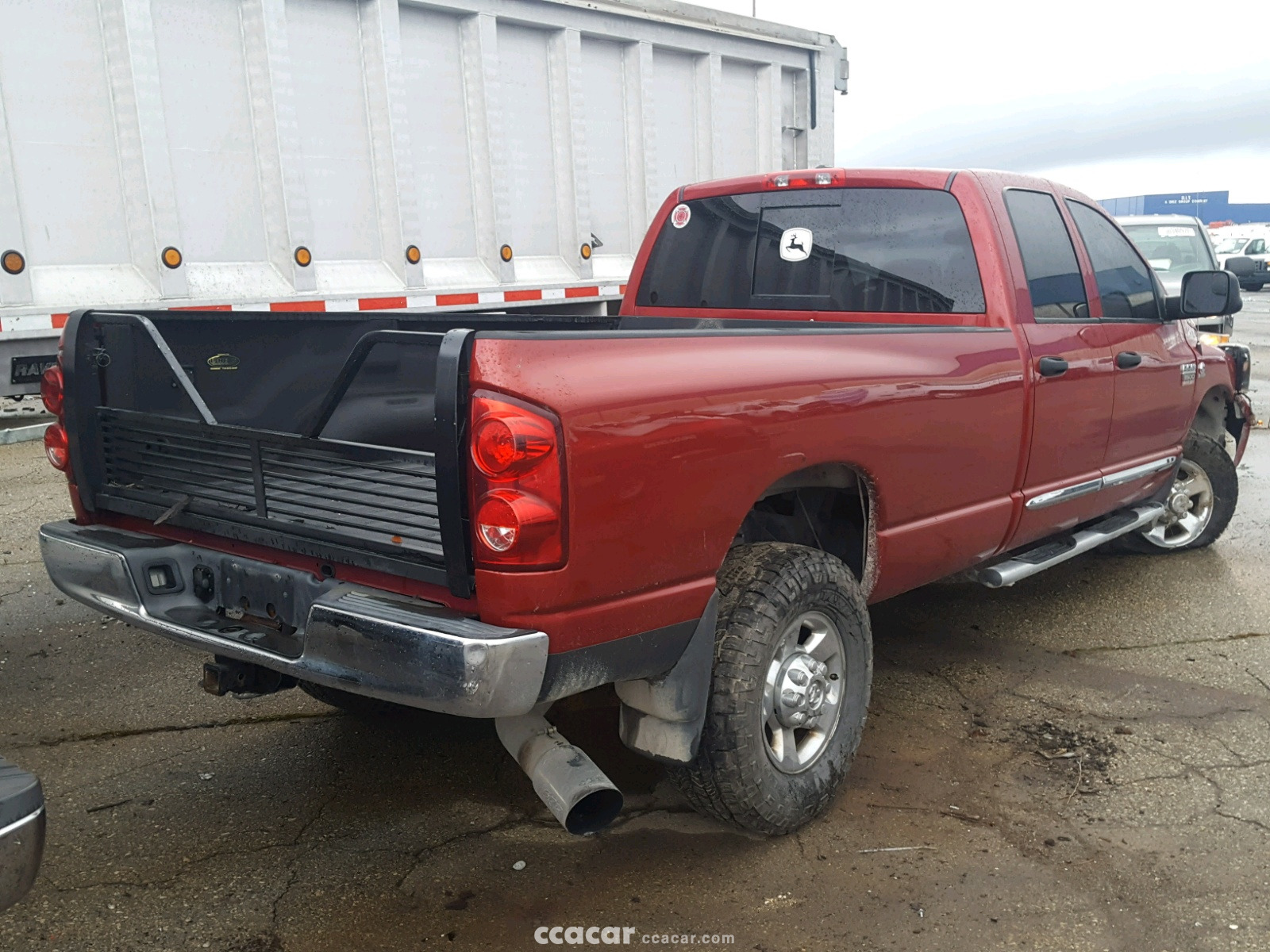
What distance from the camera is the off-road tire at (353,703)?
3.83 m

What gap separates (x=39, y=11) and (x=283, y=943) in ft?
16.7

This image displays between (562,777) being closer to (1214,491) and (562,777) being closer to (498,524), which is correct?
(498,524)

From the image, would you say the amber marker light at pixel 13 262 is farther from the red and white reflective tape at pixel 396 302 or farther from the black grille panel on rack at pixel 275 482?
the black grille panel on rack at pixel 275 482

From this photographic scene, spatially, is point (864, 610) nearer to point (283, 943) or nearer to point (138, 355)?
point (283, 943)

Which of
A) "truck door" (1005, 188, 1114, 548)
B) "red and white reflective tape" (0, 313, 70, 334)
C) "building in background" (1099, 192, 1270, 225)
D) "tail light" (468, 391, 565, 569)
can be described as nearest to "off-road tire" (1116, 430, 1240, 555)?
"truck door" (1005, 188, 1114, 548)

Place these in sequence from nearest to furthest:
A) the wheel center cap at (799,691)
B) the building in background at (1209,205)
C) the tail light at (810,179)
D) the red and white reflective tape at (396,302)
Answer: the wheel center cap at (799,691), the tail light at (810,179), the red and white reflective tape at (396,302), the building in background at (1209,205)

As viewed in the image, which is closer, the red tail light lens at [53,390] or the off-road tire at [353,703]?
the red tail light lens at [53,390]

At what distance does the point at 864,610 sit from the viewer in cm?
342

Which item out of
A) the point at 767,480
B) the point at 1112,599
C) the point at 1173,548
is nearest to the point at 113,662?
the point at 767,480

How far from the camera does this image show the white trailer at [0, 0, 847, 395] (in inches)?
233

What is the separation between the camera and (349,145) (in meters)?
7.12

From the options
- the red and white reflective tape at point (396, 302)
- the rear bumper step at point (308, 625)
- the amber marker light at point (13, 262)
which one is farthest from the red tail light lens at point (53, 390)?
the amber marker light at point (13, 262)

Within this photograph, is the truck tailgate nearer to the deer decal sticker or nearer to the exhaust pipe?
the exhaust pipe

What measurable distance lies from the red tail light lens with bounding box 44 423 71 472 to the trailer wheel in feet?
6.99
